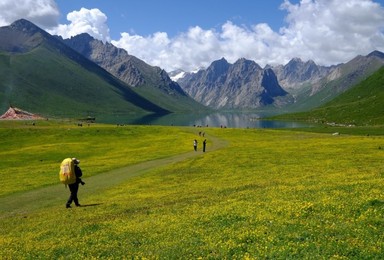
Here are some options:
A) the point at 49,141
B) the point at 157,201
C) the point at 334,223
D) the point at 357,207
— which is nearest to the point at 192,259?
the point at 334,223

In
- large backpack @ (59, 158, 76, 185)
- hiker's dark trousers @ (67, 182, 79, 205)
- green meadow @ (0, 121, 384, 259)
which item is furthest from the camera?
hiker's dark trousers @ (67, 182, 79, 205)

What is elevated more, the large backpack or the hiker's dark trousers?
the large backpack

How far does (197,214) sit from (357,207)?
10.1 metres

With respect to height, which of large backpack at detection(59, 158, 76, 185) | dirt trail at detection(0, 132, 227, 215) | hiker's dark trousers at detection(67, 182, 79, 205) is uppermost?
large backpack at detection(59, 158, 76, 185)

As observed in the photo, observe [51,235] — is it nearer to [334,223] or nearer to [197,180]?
[334,223]

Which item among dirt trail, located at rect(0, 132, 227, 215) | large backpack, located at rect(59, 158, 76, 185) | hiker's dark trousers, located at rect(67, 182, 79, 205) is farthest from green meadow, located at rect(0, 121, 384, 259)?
large backpack, located at rect(59, 158, 76, 185)

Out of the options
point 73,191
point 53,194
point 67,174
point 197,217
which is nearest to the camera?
point 197,217

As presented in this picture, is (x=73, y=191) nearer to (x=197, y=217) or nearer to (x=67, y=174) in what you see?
(x=67, y=174)

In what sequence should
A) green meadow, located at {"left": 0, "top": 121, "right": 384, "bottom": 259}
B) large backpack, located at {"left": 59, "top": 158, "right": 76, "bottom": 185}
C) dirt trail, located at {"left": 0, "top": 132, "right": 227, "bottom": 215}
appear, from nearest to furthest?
green meadow, located at {"left": 0, "top": 121, "right": 384, "bottom": 259}, large backpack, located at {"left": 59, "top": 158, "right": 76, "bottom": 185}, dirt trail, located at {"left": 0, "top": 132, "right": 227, "bottom": 215}

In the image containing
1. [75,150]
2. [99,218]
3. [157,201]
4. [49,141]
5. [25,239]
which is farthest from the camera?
[49,141]

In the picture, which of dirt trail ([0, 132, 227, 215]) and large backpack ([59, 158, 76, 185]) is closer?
large backpack ([59, 158, 76, 185])

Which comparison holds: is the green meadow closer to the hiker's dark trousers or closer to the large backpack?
the hiker's dark trousers

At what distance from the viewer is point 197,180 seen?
50531mm

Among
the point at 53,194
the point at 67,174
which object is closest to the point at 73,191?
the point at 67,174
